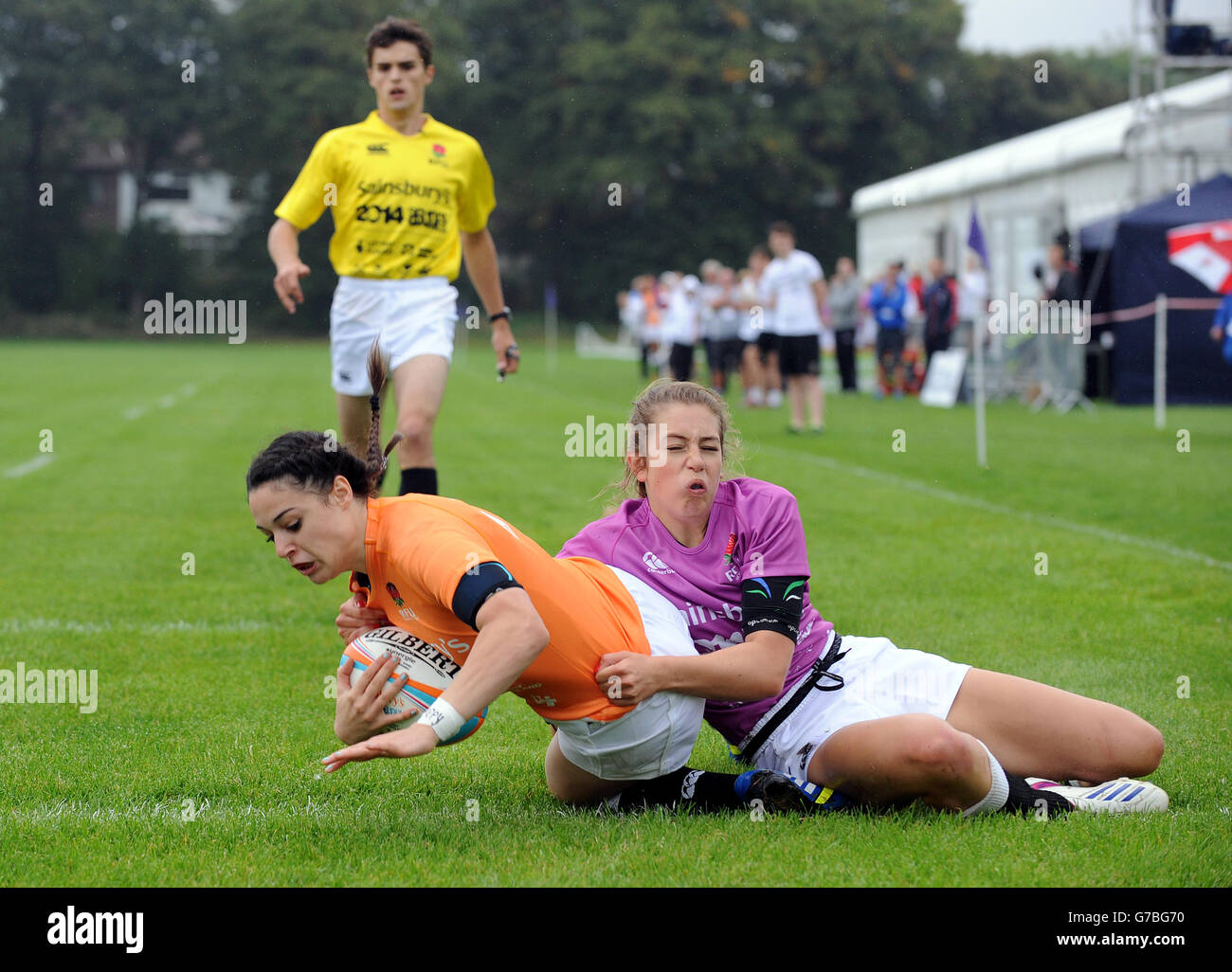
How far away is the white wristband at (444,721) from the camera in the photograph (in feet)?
10.7

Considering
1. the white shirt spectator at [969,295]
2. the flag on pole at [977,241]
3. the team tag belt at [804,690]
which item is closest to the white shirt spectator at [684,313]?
the white shirt spectator at [969,295]

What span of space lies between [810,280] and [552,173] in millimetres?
44777

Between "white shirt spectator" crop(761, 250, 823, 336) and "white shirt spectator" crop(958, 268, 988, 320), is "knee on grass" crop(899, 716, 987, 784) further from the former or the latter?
"white shirt spectator" crop(958, 268, 988, 320)

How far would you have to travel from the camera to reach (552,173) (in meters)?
60.7

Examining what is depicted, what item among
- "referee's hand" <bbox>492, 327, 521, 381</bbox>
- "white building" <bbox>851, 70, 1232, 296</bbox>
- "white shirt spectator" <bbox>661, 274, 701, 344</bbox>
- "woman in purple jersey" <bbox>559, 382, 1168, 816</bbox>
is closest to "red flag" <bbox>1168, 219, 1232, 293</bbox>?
"white building" <bbox>851, 70, 1232, 296</bbox>

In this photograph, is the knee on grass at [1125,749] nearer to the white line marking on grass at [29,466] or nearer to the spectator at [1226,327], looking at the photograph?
the white line marking on grass at [29,466]

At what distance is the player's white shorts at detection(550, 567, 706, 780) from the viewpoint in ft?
12.4

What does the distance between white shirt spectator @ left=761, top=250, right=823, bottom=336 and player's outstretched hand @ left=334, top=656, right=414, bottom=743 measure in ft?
45.7

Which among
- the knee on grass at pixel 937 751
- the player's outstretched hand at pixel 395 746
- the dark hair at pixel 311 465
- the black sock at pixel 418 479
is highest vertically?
the dark hair at pixel 311 465

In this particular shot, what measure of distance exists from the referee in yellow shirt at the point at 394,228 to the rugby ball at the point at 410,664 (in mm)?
3349

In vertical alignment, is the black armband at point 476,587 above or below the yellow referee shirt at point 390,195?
below

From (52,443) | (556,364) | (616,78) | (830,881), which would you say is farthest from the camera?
(616,78)
